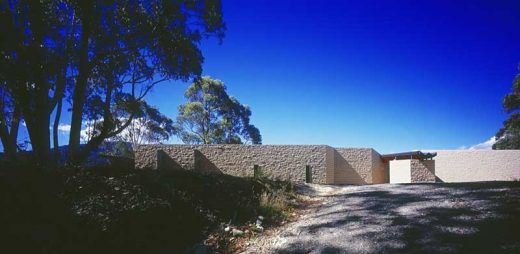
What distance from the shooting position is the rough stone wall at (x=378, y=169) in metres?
20.9

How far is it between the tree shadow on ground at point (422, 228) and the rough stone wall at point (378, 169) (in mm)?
14846

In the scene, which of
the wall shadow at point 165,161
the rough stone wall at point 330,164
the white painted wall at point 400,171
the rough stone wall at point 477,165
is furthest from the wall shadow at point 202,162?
the rough stone wall at point 477,165

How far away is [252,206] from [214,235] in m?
1.73

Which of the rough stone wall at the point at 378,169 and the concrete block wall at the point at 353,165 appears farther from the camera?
the rough stone wall at the point at 378,169

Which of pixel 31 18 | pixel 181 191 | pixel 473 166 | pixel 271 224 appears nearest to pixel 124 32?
pixel 31 18

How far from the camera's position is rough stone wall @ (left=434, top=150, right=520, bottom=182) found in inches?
846

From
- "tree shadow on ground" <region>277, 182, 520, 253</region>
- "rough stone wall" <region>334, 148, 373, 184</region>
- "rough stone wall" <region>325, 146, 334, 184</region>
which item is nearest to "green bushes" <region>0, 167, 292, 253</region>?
"tree shadow on ground" <region>277, 182, 520, 253</region>

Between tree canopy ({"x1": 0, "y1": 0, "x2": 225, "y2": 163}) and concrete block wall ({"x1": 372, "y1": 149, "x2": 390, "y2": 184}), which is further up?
tree canopy ({"x1": 0, "y1": 0, "x2": 225, "y2": 163})

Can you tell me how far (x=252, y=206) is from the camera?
6.82 meters

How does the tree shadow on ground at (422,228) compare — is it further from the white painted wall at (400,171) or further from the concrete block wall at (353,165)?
the concrete block wall at (353,165)

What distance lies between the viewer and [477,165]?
22047 mm

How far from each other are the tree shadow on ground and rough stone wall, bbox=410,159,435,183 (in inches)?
472

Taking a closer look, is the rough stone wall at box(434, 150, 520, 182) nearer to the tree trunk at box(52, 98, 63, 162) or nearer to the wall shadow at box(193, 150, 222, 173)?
the wall shadow at box(193, 150, 222, 173)

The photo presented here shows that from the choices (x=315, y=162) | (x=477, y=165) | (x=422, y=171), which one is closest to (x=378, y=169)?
(x=422, y=171)
